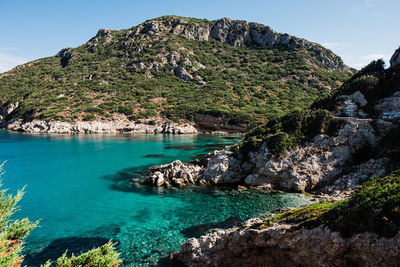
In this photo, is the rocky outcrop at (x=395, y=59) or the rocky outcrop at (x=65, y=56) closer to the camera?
the rocky outcrop at (x=395, y=59)

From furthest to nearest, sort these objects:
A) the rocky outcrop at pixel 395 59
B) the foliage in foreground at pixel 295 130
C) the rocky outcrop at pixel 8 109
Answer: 1. the rocky outcrop at pixel 8 109
2. the rocky outcrop at pixel 395 59
3. the foliage in foreground at pixel 295 130

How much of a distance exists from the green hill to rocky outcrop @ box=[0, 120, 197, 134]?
2256mm

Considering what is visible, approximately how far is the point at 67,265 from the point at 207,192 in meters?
15.8

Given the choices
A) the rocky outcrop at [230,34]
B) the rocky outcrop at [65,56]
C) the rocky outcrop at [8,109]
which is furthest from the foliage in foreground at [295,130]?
the rocky outcrop at [65,56]

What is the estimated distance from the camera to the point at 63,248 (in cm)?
1264

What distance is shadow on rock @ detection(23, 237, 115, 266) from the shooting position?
11.7 metres

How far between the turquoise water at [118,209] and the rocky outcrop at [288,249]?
2.35m

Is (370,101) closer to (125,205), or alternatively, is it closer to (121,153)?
(125,205)

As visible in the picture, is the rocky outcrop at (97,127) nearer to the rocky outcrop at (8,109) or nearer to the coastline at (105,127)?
the coastline at (105,127)

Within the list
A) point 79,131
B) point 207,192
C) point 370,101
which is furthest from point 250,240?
point 79,131

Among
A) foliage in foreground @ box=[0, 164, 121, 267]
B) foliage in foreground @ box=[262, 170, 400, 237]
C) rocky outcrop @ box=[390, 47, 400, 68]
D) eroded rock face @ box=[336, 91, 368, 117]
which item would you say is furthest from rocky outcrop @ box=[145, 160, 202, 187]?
rocky outcrop @ box=[390, 47, 400, 68]

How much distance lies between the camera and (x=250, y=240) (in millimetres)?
9766

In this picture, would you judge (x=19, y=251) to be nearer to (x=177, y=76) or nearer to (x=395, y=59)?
(x=395, y=59)

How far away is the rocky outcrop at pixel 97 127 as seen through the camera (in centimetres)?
6906
